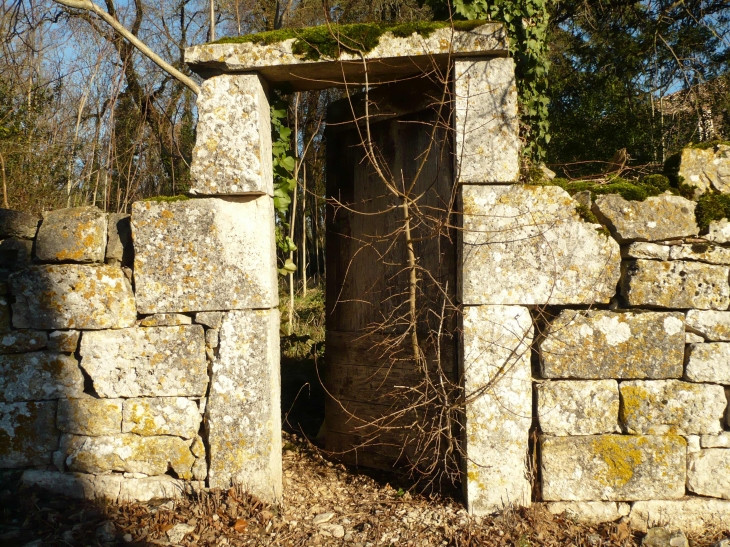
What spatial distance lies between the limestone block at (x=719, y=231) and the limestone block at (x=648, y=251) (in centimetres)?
24

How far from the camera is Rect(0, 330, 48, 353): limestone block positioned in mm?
3160

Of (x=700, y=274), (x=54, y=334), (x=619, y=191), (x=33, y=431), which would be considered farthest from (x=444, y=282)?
(x=33, y=431)

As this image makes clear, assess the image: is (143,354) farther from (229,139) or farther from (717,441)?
(717,441)

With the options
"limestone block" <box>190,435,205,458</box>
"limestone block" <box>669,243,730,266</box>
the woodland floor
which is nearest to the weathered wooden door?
the woodland floor

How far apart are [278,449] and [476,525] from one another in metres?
1.15

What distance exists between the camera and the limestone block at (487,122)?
121 inches

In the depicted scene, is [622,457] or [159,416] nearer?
[622,457]

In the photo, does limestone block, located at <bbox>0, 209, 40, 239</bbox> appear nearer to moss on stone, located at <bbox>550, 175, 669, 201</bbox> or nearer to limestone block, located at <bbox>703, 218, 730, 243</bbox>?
moss on stone, located at <bbox>550, 175, 669, 201</bbox>

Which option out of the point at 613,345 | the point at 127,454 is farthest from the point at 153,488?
the point at 613,345

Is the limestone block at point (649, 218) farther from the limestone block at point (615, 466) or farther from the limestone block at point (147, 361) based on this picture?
the limestone block at point (147, 361)

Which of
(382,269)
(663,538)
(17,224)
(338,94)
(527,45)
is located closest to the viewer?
(663,538)

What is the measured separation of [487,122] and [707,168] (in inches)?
48.8

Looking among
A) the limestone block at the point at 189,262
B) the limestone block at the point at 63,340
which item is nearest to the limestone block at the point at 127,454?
the limestone block at the point at 63,340

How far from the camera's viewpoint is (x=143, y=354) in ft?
10.3
